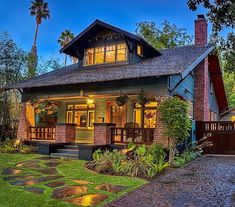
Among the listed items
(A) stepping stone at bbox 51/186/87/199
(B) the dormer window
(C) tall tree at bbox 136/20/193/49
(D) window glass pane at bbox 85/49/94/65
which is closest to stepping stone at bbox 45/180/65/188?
(A) stepping stone at bbox 51/186/87/199

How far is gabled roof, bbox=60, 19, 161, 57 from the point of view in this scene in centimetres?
1602

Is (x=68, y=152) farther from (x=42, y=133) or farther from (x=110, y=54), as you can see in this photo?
(x=110, y=54)

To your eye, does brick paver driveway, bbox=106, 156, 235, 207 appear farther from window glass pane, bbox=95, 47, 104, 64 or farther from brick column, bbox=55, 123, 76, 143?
window glass pane, bbox=95, 47, 104, 64

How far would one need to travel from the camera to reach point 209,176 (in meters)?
9.12

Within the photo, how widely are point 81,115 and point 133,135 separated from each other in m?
5.94

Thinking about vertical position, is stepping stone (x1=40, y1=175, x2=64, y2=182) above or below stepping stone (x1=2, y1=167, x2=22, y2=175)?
above

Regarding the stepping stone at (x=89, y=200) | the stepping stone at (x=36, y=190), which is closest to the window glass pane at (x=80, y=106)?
the stepping stone at (x=36, y=190)

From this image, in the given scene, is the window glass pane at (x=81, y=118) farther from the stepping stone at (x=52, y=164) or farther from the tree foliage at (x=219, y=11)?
the tree foliage at (x=219, y=11)

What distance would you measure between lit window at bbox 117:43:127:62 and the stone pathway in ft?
26.1

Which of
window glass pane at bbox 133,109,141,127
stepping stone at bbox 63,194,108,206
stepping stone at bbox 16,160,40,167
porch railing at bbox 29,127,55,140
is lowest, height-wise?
stepping stone at bbox 63,194,108,206

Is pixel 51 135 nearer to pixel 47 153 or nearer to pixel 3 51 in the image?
pixel 47 153

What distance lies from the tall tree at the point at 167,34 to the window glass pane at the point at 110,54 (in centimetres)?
1972

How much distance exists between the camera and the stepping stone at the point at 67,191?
22.1 feet

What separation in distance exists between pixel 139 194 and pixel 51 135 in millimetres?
10694
